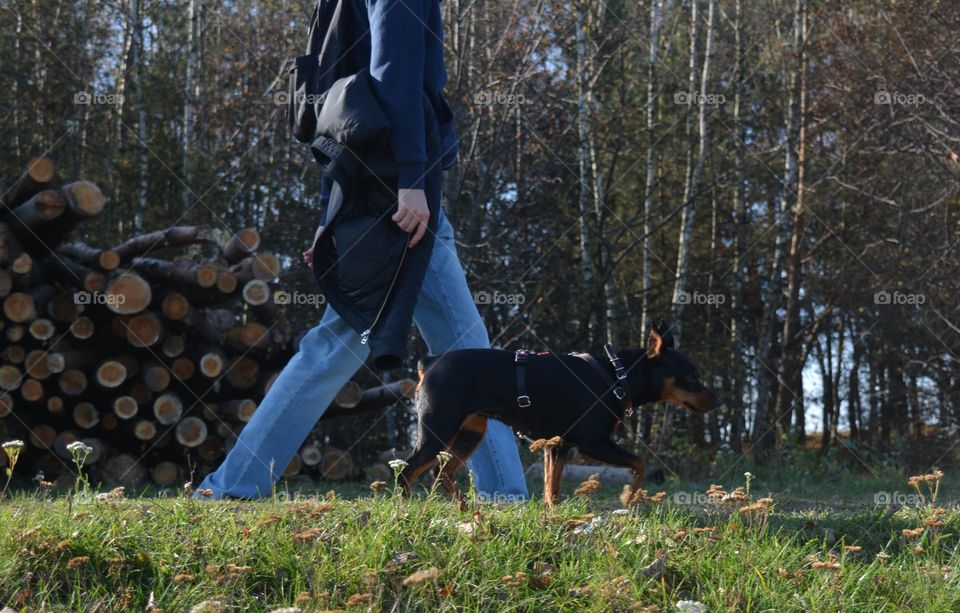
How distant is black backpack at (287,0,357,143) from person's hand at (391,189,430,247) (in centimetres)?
62

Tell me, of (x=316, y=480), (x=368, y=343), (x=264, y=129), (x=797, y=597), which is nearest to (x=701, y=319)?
(x=264, y=129)

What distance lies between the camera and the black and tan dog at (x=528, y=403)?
4352 millimetres

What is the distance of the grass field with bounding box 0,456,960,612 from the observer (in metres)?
3.08

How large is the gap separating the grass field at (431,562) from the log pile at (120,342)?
3430mm

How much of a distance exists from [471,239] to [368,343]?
20.3 ft

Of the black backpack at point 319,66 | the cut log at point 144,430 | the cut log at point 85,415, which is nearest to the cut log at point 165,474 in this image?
the cut log at point 144,430

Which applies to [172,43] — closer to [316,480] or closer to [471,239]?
[471,239]

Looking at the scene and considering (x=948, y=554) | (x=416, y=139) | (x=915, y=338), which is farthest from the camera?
(x=915, y=338)

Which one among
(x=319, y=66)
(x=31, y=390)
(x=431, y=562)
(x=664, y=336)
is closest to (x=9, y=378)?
(x=31, y=390)

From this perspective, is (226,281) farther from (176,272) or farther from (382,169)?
(382,169)

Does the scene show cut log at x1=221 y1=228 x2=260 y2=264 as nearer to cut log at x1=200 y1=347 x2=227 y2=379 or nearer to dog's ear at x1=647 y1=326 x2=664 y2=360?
cut log at x1=200 y1=347 x2=227 y2=379

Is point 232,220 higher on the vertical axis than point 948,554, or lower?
higher

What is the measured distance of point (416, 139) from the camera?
4.34 meters

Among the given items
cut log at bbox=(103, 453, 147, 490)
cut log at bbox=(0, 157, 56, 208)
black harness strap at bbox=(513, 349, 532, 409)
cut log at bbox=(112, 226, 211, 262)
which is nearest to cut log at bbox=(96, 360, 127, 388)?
cut log at bbox=(103, 453, 147, 490)
